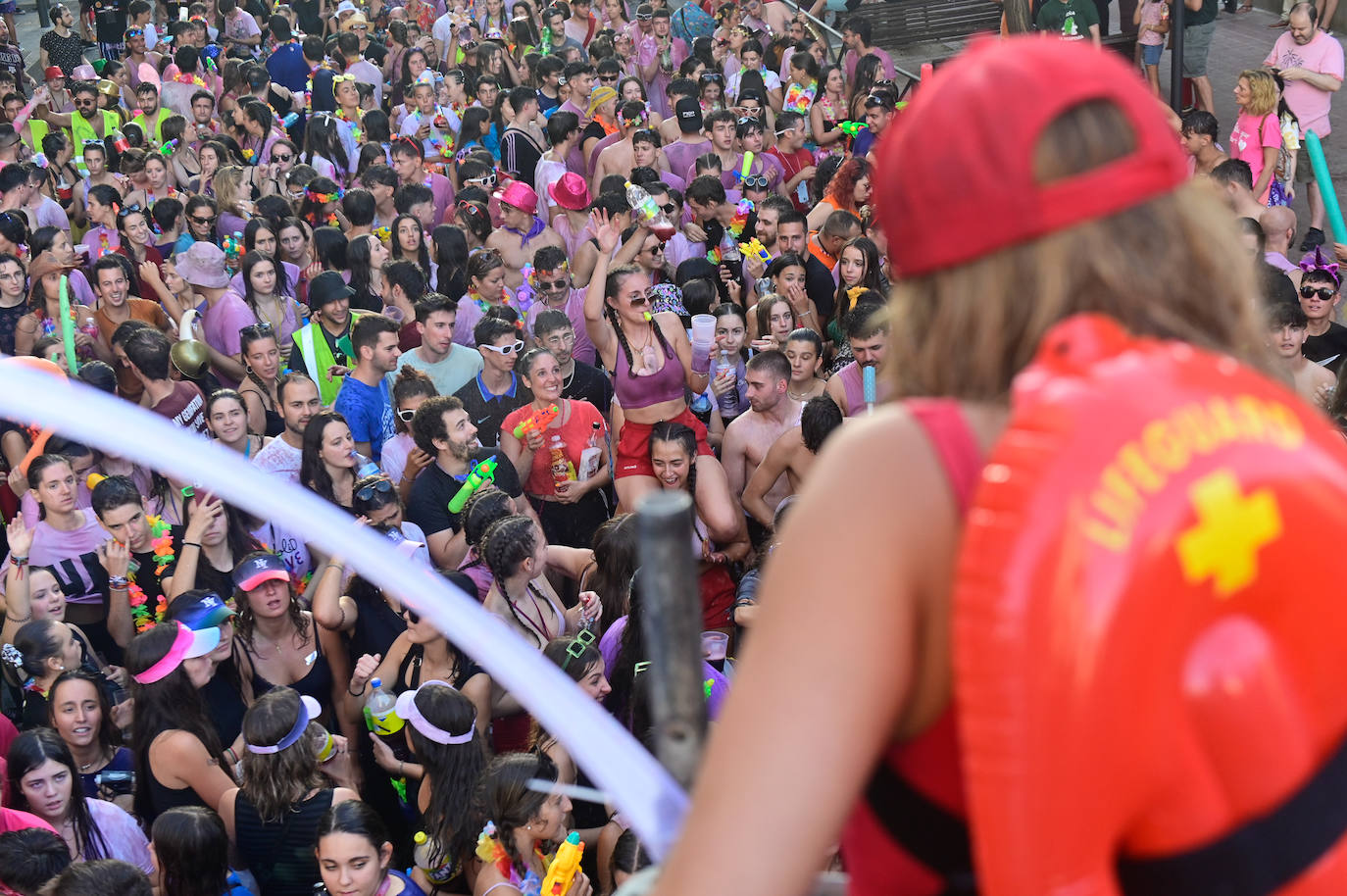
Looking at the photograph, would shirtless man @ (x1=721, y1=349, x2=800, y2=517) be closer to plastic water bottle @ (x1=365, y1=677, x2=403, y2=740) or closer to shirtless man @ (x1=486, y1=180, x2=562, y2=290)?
plastic water bottle @ (x1=365, y1=677, x2=403, y2=740)

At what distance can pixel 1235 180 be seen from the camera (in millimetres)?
8023

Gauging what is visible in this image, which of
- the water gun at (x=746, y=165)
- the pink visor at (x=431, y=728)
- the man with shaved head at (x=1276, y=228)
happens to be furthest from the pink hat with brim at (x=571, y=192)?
the pink visor at (x=431, y=728)

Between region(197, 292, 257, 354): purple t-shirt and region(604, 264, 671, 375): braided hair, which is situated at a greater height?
region(604, 264, 671, 375): braided hair

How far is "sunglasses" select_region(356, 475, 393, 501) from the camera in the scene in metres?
6.00

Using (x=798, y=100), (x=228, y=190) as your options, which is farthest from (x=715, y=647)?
(x=798, y=100)

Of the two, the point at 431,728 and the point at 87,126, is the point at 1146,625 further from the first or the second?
the point at 87,126

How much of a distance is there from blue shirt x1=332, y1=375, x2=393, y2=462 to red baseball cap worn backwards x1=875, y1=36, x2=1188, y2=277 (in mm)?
6220

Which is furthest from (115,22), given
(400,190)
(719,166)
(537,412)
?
(537,412)

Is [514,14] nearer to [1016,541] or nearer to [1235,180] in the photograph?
[1235,180]

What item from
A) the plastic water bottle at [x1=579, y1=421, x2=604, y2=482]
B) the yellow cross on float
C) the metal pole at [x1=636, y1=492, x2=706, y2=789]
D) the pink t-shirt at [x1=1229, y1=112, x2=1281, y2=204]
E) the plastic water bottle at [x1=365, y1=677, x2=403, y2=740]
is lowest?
the plastic water bottle at [x1=365, y1=677, x2=403, y2=740]

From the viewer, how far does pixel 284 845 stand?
15.1 feet

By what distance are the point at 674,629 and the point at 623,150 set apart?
31.8 ft

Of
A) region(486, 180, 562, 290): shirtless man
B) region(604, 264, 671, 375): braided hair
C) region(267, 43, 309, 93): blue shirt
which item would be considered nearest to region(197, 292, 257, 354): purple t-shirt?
region(486, 180, 562, 290): shirtless man

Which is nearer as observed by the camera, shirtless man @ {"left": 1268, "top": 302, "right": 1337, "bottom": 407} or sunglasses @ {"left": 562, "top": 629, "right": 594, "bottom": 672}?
sunglasses @ {"left": 562, "top": 629, "right": 594, "bottom": 672}
